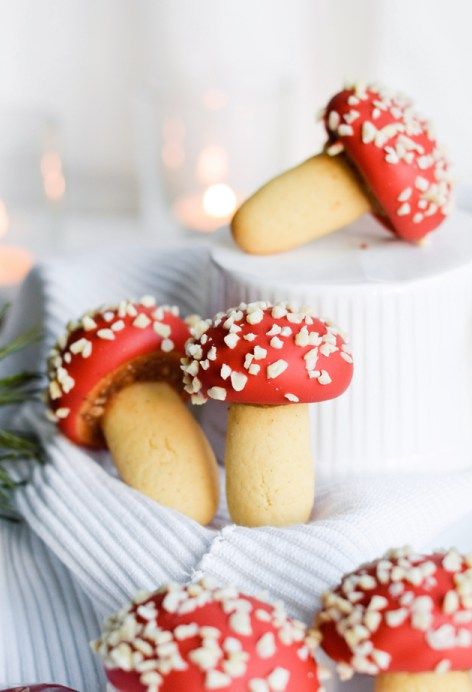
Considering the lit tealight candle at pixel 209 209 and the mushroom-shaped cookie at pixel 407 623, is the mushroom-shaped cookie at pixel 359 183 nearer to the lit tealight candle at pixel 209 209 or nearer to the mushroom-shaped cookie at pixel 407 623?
the mushroom-shaped cookie at pixel 407 623

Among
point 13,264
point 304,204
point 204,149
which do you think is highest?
point 304,204

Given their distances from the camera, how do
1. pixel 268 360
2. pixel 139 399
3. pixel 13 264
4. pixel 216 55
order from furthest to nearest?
pixel 216 55, pixel 13 264, pixel 139 399, pixel 268 360

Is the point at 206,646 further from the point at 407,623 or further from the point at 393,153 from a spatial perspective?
the point at 393,153

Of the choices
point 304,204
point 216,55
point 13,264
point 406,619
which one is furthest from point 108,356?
point 216,55

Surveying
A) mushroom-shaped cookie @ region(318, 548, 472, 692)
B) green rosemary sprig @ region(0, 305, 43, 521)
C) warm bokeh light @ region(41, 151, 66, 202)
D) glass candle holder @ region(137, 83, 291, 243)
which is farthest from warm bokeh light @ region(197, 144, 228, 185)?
mushroom-shaped cookie @ region(318, 548, 472, 692)

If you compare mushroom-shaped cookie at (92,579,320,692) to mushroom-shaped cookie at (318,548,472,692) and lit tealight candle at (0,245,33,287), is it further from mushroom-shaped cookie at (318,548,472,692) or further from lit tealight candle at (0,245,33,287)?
lit tealight candle at (0,245,33,287)

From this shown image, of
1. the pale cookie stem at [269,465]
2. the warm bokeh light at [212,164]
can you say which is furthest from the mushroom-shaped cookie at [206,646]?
the warm bokeh light at [212,164]
